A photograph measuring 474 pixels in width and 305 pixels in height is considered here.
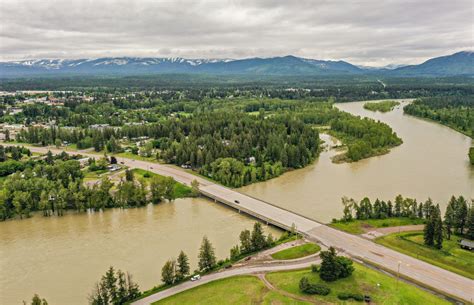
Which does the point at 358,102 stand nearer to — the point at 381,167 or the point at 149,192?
the point at 381,167

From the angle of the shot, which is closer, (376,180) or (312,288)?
(312,288)

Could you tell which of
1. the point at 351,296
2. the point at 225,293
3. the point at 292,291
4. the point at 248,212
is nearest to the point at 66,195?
the point at 248,212

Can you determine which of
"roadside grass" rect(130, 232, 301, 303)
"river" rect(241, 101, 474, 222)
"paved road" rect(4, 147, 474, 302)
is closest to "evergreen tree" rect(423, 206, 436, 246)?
"paved road" rect(4, 147, 474, 302)

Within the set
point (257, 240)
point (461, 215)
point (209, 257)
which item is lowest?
point (209, 257)

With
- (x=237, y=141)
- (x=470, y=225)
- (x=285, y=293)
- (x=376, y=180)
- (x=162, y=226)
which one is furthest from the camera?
(x=237, y=141)

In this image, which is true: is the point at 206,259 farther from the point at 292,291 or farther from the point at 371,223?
the point at 371,223

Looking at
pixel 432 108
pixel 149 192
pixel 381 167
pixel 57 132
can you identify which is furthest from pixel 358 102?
pixel 149 192
